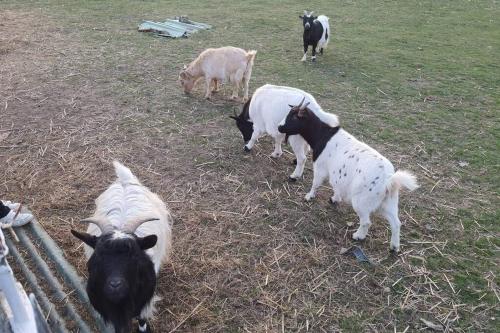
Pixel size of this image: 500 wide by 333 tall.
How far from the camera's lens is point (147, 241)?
327 centimetres

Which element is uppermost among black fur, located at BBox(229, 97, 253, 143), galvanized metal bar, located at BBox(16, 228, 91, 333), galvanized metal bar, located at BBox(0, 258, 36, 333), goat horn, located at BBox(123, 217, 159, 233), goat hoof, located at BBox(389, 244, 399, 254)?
galvanized metal bar, located at BBox(0, 258, 36, 333)

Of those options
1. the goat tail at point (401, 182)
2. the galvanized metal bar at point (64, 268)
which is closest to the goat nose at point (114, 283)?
the galvanized metal bar at point (64, 268)

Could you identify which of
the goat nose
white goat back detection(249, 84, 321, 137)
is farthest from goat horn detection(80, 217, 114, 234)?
white goat back detection(249, 84, 321, 137)

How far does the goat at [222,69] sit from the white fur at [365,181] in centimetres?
350

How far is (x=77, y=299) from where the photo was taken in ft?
13.4

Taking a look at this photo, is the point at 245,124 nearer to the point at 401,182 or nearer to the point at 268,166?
the point at 268,166

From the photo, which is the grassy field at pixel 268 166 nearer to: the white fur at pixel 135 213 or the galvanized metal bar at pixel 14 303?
the white fur at pixel 135 213

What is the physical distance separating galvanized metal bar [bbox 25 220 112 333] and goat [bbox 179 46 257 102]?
14.8 ft

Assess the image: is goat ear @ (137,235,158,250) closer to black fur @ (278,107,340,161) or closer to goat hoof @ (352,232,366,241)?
goat hoof @ (352,232,366,241)

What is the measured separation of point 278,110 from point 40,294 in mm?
3714

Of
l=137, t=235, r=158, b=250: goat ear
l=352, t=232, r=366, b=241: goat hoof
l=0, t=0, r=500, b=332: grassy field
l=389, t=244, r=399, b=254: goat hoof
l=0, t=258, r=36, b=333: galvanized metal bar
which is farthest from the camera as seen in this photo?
l=352, t=232, r=366, b=241: goat hoof

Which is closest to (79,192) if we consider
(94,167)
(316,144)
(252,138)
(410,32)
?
(94,167)

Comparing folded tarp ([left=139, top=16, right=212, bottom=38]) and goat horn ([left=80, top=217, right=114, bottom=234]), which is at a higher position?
goat horn ([left=80, top=217, right=114, bottom=234])

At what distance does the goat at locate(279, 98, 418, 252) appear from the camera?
4.52 metres
